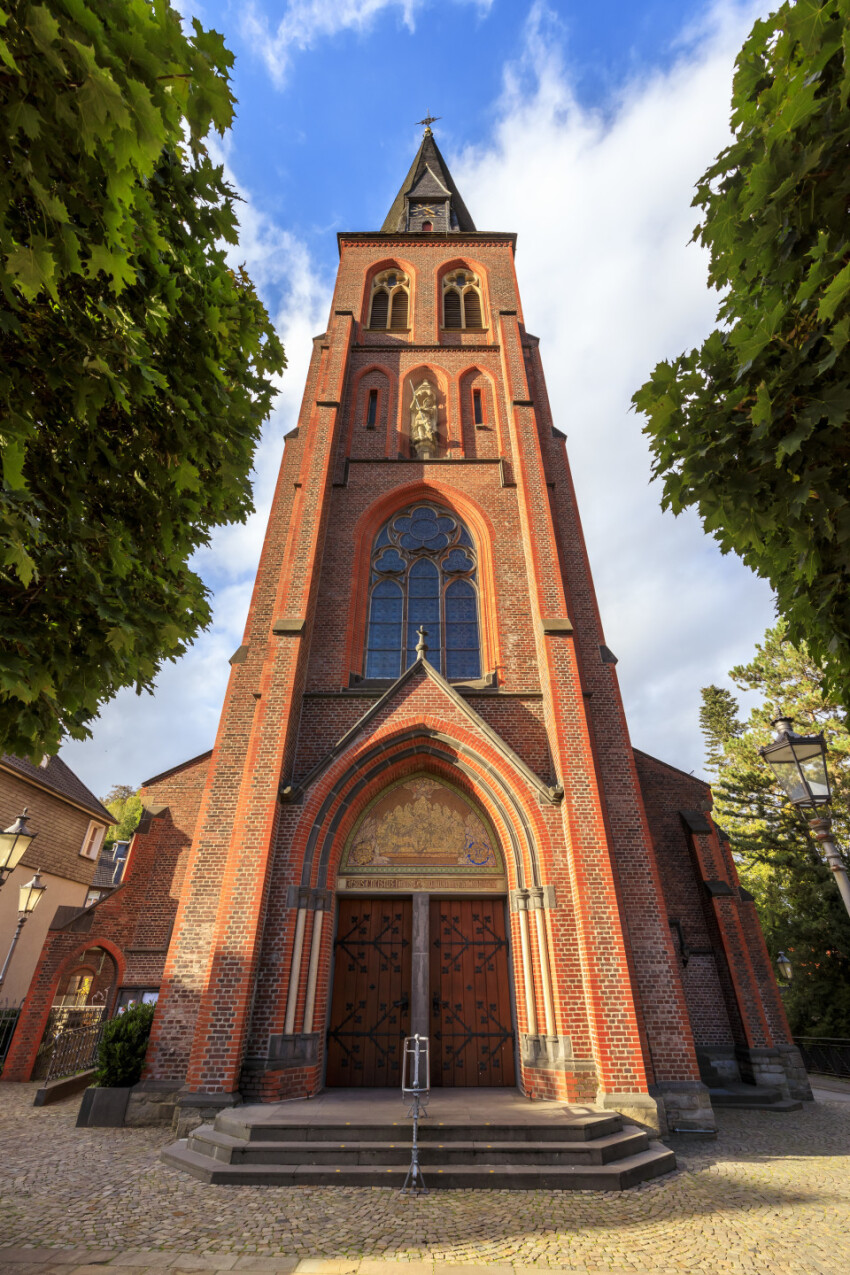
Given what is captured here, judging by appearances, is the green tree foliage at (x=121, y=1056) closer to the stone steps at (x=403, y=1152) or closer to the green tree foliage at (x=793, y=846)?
the stone steps at (x=403, y=1152)

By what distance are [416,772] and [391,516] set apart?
258 inches

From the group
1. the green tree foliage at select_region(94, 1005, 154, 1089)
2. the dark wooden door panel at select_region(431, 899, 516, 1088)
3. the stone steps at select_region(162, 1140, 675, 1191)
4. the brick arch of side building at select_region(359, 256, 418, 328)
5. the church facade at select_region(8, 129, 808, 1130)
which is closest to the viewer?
the stone steps at select_region(162, 1140, 675, 1191)

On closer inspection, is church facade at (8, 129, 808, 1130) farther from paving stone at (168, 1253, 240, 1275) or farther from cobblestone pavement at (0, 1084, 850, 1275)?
paving stone at (168, 1253, 240, 1275)

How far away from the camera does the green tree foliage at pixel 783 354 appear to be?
3555 mm

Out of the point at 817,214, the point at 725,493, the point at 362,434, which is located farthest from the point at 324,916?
the point at 362,434

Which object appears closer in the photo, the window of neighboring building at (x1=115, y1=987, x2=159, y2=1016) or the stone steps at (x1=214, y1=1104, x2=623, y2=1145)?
the stone steps at (x1=214, y1=1104, x2=623, y2=1145)

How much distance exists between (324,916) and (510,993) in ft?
10.1

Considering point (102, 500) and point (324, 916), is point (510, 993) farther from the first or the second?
point (102, 500)

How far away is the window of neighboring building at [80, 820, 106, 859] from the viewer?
73.6 feet

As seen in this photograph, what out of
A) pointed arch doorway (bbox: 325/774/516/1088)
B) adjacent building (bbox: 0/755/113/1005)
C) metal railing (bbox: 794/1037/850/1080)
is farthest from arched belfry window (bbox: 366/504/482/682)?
metal railing (bbox: 794/1037/850/1080)

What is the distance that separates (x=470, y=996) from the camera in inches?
368

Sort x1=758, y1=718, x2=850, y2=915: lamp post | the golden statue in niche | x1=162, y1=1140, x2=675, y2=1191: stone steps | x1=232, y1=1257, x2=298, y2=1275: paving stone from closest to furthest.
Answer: x1=232, y1=1257, x2=298, y2=1275: paving stone → x1=162, y1=1140, x2=675, y2=1191: stone steps → x1=758, y1=718, x2=850, y2=915: lamp post → the golden statue in niche

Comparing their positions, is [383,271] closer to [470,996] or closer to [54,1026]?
[470,996]

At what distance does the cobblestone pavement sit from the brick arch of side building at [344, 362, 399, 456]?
13.6 meters
